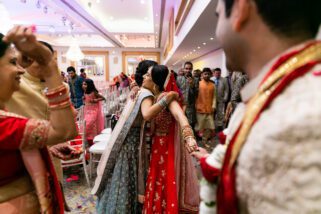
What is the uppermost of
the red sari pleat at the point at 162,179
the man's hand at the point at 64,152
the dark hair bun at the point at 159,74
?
the dark hair bun at the point at 159,74

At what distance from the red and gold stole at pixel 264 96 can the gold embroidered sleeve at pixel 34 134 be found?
1.68 ft

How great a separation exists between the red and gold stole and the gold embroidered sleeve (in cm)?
51

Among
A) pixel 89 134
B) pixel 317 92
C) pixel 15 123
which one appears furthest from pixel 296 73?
pixel 89 134

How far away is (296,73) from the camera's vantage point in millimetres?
388

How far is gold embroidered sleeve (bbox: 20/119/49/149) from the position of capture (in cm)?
68

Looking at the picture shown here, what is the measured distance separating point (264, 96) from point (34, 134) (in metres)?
0.60

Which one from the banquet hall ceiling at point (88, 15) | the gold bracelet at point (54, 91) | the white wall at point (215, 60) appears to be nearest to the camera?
the gold bracelet at point (54, 91)

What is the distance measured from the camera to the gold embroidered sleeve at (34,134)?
2.24ft

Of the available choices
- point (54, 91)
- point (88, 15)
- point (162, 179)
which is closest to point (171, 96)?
point (162, 179)

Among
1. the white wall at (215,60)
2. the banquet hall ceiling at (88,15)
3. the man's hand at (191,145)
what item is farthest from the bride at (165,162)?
the white wall at (215,60)

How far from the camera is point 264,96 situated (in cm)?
41

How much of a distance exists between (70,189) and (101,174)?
118cm

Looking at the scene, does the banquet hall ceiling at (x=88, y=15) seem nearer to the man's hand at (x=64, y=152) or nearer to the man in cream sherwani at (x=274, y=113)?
the man's hand at (x=64, y=152)

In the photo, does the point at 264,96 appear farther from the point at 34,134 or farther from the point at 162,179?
the point at 162,179
